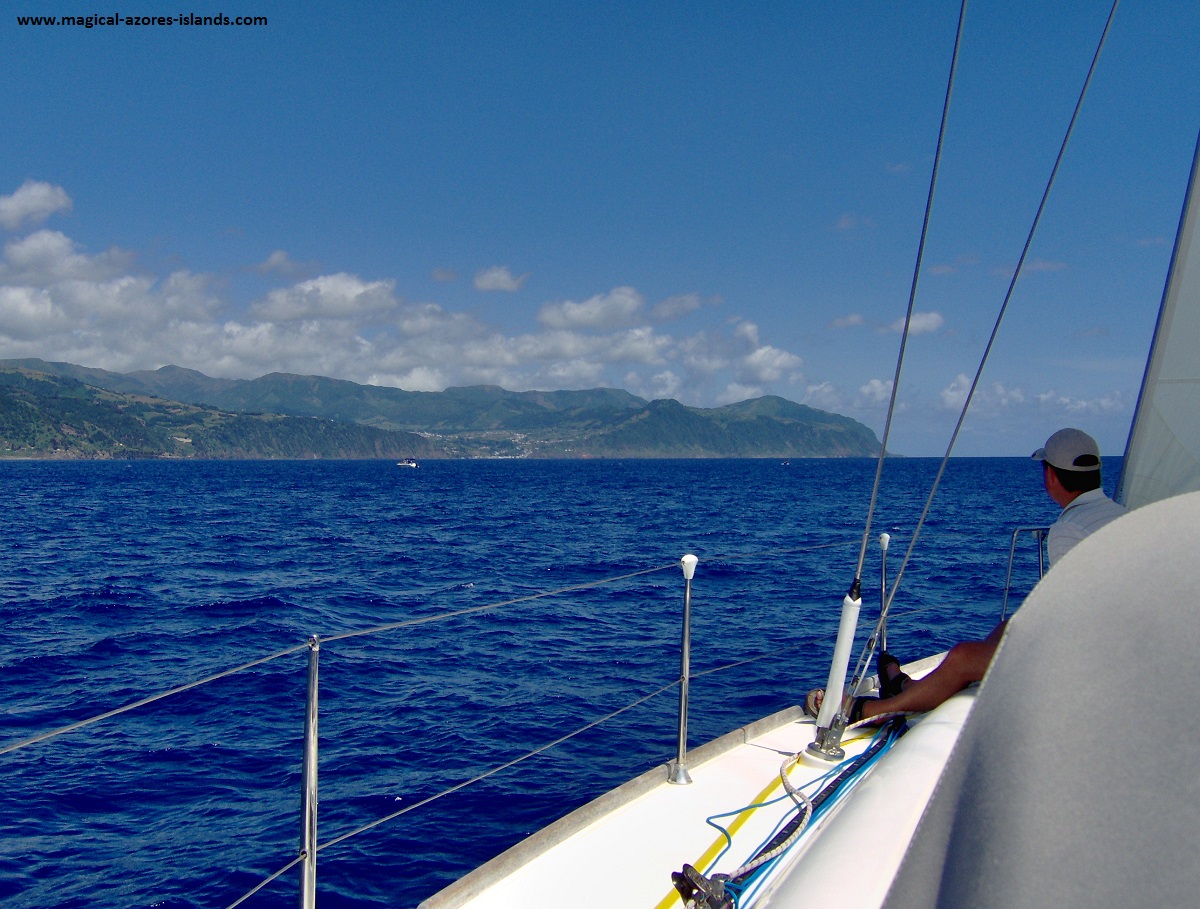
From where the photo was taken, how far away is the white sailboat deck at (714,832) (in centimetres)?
206

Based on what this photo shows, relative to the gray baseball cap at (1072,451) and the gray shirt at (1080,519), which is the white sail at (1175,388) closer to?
the gray shirt at (1080,519)

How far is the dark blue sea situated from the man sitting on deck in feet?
2.12

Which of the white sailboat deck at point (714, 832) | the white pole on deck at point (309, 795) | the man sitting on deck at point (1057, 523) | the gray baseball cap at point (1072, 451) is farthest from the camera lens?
the gray baseball cap at point (1072, 451)

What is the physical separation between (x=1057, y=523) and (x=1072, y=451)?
0.97ft

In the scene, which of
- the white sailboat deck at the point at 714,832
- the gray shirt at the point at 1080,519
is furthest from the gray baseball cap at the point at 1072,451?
the white sailboat deck at the point at 714,832

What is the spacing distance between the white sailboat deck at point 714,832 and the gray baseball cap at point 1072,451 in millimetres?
1216

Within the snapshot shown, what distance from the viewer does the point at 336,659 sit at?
12.7m

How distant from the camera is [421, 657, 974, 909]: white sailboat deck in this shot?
2.06 meters

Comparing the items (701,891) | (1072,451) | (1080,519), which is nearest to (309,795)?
(701,891)

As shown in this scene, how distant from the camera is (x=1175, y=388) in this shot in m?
2.89

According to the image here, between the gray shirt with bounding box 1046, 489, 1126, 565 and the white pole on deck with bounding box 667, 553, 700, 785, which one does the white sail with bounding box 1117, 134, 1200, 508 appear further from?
the white pole on deck with bounding box 667, 553, 700, 785

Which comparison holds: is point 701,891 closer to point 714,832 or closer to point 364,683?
point 714,832

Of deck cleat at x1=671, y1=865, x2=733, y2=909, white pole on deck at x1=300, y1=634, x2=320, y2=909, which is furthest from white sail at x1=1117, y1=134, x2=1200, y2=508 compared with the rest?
white pole on deck at x1=300, y1=634, x2=320, y2=909

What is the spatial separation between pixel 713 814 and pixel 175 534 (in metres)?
34.1
